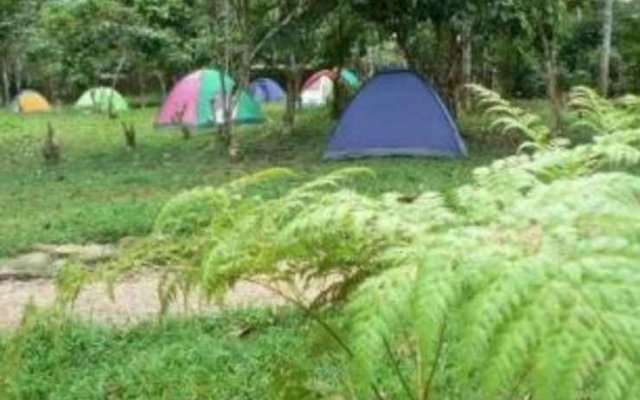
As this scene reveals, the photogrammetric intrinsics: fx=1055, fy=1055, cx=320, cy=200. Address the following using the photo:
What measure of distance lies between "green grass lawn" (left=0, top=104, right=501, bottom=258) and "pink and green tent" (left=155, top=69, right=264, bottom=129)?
90 cm

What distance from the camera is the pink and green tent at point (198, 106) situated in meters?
18.9

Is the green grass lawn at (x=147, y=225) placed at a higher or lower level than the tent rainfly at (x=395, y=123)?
lower

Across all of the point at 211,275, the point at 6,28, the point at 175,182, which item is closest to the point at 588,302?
the point at 211,275

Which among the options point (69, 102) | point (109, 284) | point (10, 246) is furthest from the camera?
point (69, 102)

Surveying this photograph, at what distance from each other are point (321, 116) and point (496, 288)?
17.8m

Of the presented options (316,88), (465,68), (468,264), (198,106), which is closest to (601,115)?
(468,264)

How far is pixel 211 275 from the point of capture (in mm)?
1802

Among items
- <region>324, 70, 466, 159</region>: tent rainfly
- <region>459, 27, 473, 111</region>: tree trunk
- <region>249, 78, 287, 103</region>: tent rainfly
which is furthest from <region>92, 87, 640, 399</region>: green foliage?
<region>249, 78, 287, 103</region>: tent rainfly

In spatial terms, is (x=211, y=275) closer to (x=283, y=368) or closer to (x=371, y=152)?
(x=283, y=368)

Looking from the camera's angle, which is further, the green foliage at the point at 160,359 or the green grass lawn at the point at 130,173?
the green grass lawn at the point at 130,173

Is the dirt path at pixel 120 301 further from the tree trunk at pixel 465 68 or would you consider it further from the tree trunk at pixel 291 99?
the tree trunk at pixel 291 99

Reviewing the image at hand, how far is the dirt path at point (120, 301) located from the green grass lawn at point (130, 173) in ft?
2.51

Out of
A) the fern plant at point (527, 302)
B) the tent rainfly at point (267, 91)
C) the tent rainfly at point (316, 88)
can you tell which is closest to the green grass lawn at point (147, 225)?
the fern plant at point (527, 302)

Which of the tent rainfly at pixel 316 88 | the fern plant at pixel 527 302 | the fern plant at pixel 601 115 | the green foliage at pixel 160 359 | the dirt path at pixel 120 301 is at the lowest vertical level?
the dirt path at pixel 120 301
